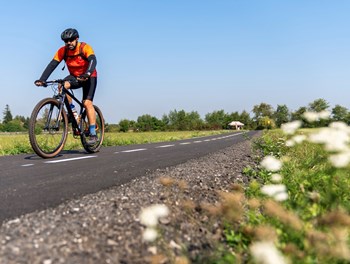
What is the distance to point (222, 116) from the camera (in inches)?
5413

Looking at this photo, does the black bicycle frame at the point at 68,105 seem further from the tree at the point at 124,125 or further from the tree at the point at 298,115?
the tree at the point at 124,125

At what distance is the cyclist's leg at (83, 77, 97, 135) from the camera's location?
23.9 feet

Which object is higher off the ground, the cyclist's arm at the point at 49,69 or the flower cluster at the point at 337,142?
the cyclist's arm at the point at 49,69

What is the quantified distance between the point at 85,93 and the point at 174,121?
12592cm

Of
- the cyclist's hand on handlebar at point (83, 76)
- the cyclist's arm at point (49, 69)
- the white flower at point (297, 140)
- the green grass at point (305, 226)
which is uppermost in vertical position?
the cyclist's arm at point (49, 69)

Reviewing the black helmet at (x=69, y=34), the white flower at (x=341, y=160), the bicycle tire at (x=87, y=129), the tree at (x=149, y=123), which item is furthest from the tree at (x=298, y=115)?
the tree at (x=149, y=123)

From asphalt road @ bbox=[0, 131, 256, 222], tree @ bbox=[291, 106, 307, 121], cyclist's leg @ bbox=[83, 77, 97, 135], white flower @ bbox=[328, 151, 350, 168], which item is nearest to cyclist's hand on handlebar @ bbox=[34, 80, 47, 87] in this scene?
cyclist's leg @ bbox=[83, 77, 97, 135]

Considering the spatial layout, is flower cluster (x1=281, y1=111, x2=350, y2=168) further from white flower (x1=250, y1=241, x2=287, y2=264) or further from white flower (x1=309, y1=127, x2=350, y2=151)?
white flower (x1=250, y1=241, x2=287, y2=264)

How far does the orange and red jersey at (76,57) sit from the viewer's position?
274 inches

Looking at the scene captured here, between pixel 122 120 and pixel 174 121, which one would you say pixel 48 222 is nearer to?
pixel 122 120

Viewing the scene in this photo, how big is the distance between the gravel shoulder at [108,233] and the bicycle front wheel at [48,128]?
374 cm

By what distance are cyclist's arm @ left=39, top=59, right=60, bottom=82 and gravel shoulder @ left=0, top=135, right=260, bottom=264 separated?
453 cm

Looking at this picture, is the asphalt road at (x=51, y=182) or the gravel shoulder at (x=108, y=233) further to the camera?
the asphalt road at (x=51, y=182)

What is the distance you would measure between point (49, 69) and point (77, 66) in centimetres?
55
